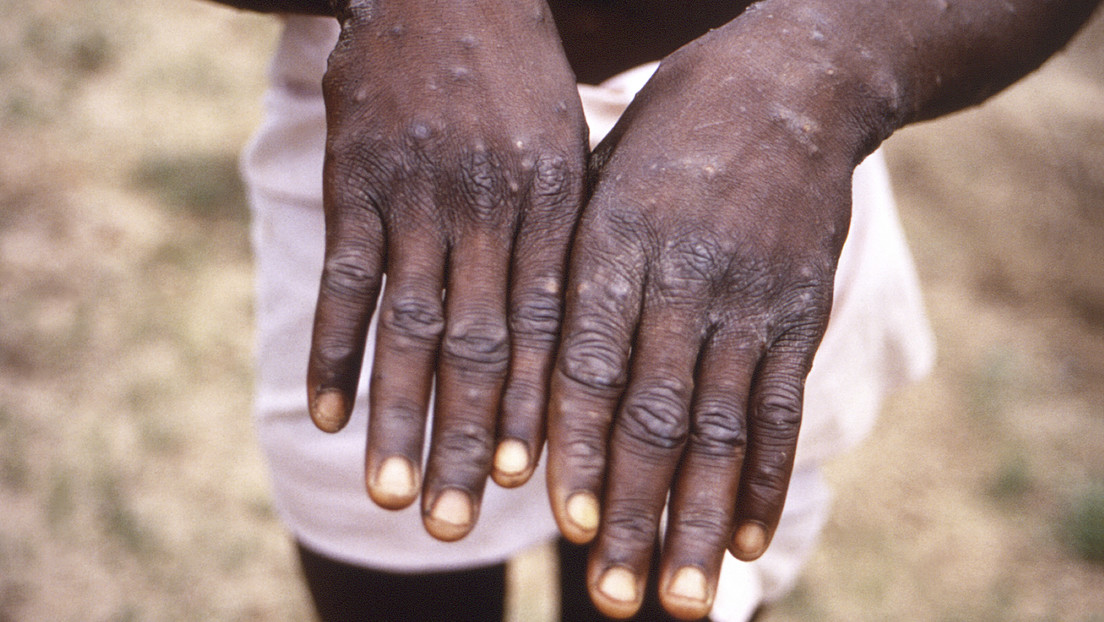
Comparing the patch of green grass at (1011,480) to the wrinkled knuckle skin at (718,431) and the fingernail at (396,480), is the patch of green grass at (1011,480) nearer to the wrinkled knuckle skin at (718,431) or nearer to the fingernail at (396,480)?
the wrinkled knuckle skin at (718,431)

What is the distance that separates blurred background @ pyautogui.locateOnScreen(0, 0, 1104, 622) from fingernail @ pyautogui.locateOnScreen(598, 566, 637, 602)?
5.39ft

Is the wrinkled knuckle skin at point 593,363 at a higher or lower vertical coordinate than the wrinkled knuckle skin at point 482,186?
lower

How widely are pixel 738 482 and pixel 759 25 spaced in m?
0.47

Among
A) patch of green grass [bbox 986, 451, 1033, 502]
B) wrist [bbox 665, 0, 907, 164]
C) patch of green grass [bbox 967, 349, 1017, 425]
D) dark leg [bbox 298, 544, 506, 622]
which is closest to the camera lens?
wrist [bbox 665, 0, 907, 164]

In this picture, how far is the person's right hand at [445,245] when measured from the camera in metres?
0.73

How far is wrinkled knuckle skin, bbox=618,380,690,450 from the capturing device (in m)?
0.72

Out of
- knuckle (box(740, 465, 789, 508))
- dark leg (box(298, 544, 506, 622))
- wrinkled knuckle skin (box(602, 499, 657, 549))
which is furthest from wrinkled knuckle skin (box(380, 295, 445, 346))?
dark leg (box(298, 544, 506, 622))

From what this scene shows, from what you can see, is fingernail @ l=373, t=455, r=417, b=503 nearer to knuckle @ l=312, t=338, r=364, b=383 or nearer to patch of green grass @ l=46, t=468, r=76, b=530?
knuckle @ l=312, t=338, r=364, b=383

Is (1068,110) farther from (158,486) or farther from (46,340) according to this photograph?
(46,340)

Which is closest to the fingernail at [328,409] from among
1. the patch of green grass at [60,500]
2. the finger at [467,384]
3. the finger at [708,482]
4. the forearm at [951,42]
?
the finger at [467,384]

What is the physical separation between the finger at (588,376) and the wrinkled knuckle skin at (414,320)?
116 millimetres

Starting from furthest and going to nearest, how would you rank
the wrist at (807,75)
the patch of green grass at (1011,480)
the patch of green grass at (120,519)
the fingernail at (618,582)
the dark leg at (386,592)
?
the patch of green grass at (1011,480) < the patch of green grass at (120,519) < the dark leg at (386,592) < the wrist at (807,75) < the fingernail at (618,582)

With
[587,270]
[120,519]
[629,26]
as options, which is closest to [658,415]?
[587,270]

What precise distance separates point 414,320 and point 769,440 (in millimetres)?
344
